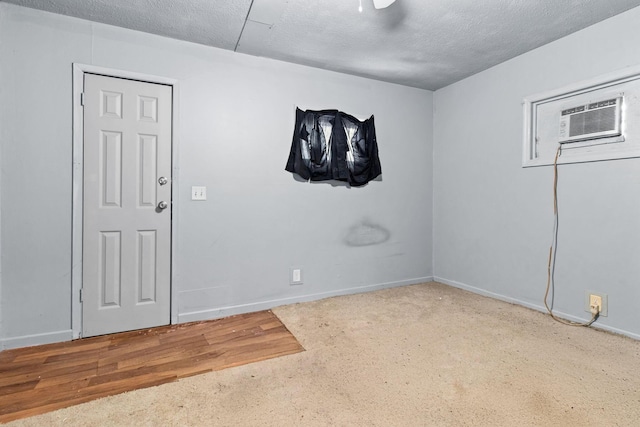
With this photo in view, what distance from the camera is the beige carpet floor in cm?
146

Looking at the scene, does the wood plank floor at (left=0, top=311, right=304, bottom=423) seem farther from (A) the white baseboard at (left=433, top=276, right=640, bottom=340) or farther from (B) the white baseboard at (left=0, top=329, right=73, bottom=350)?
(A) the white baseboard at (left=433, top=276, right=640, bottom=340)

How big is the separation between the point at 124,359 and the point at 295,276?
1495mm

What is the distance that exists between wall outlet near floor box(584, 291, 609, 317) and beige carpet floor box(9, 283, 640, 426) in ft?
0.61

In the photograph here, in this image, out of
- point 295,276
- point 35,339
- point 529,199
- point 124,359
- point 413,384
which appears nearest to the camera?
point 413,384

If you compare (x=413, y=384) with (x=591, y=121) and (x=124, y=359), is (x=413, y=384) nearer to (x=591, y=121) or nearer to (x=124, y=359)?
(x=124, y=359)

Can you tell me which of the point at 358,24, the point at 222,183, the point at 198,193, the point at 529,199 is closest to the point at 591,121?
the point at 529,199

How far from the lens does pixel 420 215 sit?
3781 mm

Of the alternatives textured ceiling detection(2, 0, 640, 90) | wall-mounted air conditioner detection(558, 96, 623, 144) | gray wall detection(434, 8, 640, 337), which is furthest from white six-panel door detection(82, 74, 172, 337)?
wall-mounted air conditioner detection(558, 96, 623, 144)

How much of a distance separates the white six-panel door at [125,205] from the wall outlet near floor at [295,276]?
3.51ft

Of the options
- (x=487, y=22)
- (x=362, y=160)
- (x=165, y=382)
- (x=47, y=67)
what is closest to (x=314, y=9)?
(x=487, y=22)

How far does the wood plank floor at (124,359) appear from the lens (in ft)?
5.44

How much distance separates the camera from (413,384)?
172 centimetres

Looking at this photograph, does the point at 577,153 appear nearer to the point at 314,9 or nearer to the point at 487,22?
the point at 487,22

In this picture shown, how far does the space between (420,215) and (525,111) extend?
1474 mm
